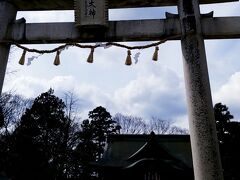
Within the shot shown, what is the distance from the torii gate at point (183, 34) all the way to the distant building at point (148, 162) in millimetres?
7863

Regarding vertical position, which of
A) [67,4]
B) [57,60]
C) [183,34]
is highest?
[67,4]

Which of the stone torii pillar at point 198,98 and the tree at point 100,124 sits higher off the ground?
the tree at point 100,124

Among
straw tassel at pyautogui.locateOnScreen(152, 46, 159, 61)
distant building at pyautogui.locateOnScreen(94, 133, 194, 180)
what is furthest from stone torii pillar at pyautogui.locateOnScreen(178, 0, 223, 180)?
distant building at pyautogui.locateOnScreen(94, 133, 194, 180)

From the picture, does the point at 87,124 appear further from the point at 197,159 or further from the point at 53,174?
the point at 197,159

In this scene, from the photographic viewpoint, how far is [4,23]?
5.77 meters

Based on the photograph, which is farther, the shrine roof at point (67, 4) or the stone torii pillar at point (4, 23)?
the shrine roof at point (67, 4)

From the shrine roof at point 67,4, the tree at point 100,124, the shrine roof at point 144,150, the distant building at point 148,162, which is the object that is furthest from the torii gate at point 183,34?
the tree at point 100,124

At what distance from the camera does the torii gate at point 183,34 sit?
4598 mm

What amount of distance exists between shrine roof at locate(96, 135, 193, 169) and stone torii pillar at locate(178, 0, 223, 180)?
8.02m

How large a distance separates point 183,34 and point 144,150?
30.1 feet

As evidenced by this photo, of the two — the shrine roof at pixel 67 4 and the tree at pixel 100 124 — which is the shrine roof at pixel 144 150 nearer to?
the shrine roof at pixel 67 4

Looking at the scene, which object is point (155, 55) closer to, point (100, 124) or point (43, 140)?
point (43, 140)

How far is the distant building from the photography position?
1219 centimetres

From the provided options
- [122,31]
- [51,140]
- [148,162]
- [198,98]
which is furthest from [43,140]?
[198,98]
